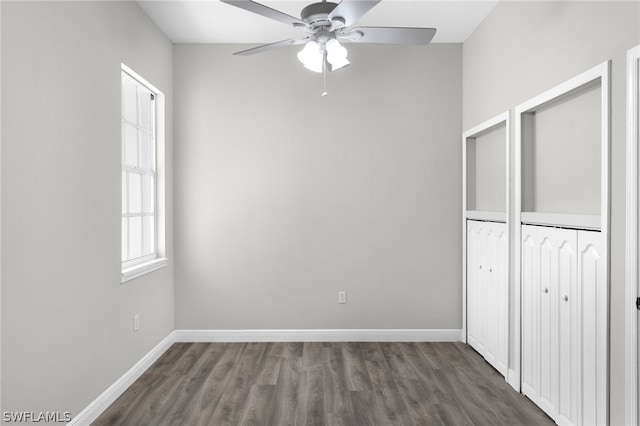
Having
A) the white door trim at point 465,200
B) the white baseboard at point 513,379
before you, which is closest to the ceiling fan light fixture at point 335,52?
the white door trim at point 465,200

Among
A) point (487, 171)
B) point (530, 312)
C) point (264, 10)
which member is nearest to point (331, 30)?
point (264, 10)

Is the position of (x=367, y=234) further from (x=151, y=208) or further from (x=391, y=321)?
(x=151, y=208)

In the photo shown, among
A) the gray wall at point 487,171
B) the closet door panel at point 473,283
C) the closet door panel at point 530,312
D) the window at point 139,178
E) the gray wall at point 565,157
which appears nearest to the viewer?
the gray wall at point 565,157

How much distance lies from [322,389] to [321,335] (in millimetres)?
1107

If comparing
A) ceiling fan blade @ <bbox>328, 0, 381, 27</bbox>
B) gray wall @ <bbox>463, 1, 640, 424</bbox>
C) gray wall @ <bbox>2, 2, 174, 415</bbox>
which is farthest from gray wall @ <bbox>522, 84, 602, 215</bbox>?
gray wall @ <bbox>2, 2, 174, 415</bbox>

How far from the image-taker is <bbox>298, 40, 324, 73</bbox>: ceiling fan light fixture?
2469 millimetres

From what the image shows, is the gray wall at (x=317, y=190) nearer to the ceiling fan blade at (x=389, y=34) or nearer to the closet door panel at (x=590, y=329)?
the ceiling fan blade at (x=389, y=34)

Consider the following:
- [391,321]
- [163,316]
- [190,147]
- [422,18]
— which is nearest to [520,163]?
[422,18]

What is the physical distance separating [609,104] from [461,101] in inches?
83.9

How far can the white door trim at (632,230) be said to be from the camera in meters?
1.85

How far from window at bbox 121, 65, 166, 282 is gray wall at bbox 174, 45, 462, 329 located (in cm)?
31

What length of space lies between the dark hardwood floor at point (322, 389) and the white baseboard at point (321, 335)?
0.16 m

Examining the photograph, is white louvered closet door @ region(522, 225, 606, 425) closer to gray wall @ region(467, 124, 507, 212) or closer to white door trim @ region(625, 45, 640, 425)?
white door trim @ region(625, 45, 640, 425)

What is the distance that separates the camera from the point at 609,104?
1995 millimetres
